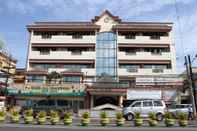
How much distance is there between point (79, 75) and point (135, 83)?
8.70m

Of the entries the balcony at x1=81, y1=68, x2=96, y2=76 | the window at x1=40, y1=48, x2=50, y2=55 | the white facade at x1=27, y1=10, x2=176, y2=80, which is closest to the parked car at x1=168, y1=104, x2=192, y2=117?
the white facade at x1=27, y1=10, x2=176, y2=80

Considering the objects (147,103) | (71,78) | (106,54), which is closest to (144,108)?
(147,103)

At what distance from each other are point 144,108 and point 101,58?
2128 cm

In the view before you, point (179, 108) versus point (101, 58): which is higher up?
point (101, 58)

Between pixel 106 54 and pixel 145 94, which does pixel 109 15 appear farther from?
pixel 145 94

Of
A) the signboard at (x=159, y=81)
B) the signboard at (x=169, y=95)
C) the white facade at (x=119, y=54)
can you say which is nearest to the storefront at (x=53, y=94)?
the white facade at (x=119, y=54)

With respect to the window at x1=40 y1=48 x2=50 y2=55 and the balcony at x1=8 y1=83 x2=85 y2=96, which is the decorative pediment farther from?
the balcony at x1=8 y1=83 x2=85 y2=96

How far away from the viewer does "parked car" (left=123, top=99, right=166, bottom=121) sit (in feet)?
91.8

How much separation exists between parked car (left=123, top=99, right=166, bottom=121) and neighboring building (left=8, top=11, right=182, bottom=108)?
45.9 feet

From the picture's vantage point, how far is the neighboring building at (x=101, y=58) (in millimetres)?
43562

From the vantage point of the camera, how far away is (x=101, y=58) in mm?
48625

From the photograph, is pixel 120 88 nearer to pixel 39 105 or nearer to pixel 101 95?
pixel 101 95

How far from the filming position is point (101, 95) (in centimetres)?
4359

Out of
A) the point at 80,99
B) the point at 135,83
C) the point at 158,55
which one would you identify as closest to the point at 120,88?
the point at 135,83
